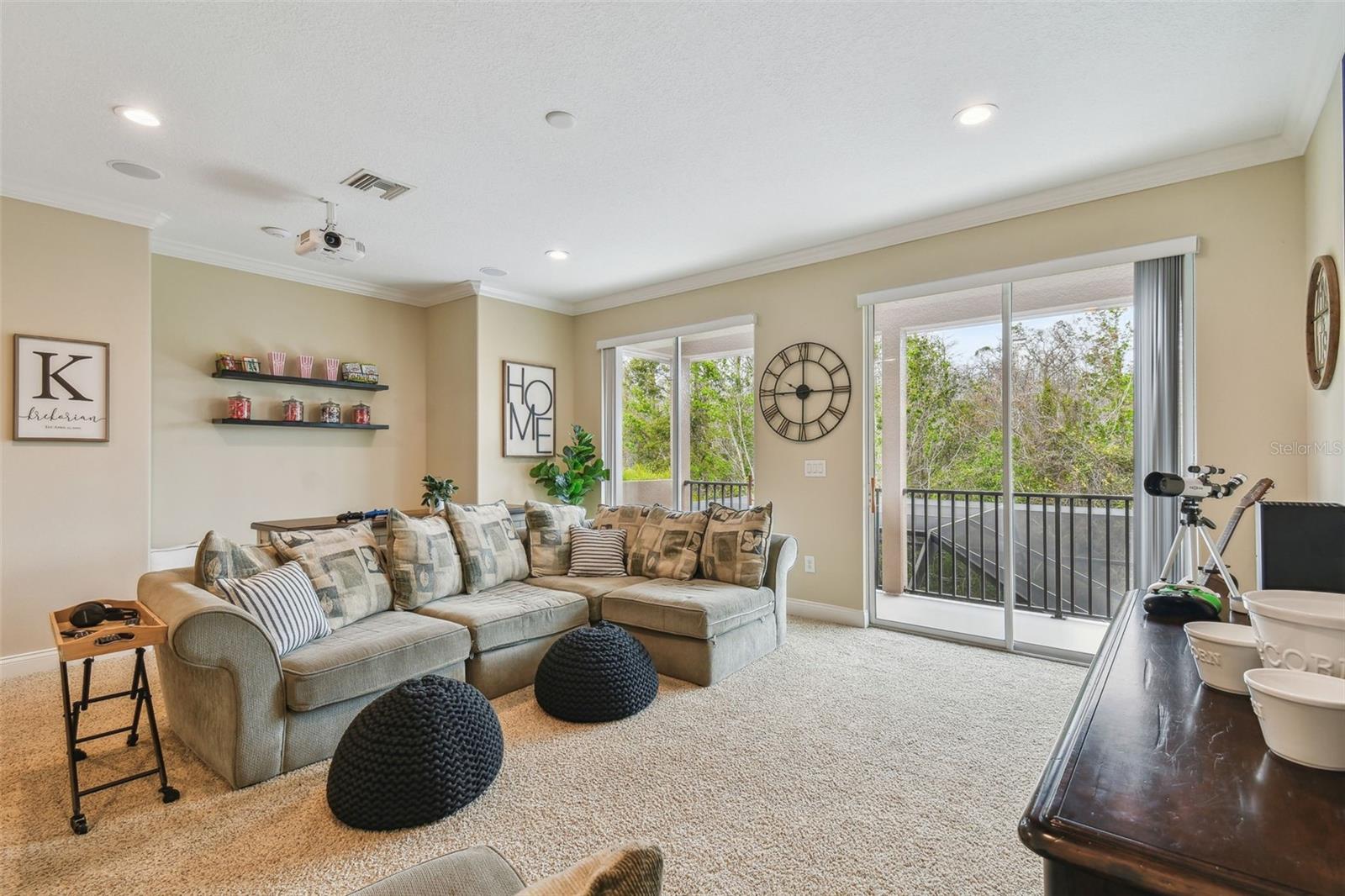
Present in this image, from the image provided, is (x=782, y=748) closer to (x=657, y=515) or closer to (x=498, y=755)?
(x=498, y=755)

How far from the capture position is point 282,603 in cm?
257

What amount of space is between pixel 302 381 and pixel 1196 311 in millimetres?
5871

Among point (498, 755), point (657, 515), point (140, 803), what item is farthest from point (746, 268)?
point (140, 803)

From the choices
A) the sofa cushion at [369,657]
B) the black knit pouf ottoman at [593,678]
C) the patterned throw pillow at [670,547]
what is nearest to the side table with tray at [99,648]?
the sofa cushion at [369,657]

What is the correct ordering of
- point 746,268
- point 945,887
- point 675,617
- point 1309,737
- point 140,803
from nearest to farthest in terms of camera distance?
point 1309,737, point 945,887, point 140,803, point 675,617, point 746,268

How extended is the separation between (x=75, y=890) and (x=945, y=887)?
2.43 m

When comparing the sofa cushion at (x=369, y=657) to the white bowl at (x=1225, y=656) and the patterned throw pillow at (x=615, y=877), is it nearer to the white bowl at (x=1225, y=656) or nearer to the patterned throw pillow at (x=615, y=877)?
the patterned throw pillow at (x=615, y=877)

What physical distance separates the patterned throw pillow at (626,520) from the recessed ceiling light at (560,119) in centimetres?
244

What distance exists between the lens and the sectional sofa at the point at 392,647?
2.25 metres

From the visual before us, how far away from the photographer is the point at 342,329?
211 inches

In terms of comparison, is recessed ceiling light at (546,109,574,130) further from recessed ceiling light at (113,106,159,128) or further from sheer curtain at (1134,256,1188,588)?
sheer curtain at (1134,256,1188,588)

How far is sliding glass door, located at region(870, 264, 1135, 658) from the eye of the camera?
373cm

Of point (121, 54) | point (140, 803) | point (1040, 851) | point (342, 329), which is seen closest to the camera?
point (1040, 851)

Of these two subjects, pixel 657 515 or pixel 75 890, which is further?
pixel 657 515
